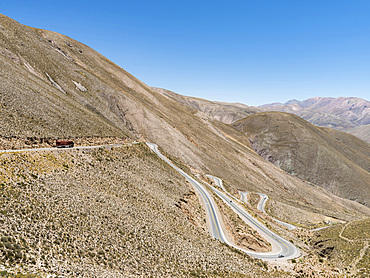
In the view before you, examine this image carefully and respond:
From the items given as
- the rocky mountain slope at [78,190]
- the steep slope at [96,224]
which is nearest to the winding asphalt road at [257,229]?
the steep slope at [96,224]

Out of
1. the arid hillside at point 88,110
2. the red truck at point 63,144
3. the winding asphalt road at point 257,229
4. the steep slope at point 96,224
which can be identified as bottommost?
the winding asphalt road at point 257,229

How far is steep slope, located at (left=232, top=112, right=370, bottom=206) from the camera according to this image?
12825 centimetres

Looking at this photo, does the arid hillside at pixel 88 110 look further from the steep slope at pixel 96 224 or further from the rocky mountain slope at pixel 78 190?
the steep slope at pixel 96 224

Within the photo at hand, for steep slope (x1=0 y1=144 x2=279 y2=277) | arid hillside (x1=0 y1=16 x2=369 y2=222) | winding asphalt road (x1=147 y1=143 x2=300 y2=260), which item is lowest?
winding asphalt road (x1=147 y1=143 x2=300 y2=260)

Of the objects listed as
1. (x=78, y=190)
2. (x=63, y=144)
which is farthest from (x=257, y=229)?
(x=63, y=144)

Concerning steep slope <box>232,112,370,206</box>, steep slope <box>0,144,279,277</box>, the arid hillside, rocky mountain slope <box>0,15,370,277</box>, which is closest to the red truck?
steep slope <box>0,144,279,277</box>

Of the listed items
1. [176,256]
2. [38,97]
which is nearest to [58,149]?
[38,97]

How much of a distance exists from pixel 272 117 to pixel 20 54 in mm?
185641

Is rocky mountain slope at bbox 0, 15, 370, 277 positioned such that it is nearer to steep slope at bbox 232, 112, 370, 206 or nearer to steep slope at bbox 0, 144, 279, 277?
steep slope at bbox 0, 144, 279, 277

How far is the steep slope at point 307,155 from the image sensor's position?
128 meters

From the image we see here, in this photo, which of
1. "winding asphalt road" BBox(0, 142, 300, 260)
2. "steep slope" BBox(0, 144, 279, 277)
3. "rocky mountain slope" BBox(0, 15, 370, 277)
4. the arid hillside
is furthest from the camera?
the arid hillside

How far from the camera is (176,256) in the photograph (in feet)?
65.2

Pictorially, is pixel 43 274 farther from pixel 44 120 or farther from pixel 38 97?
pixel 38 97

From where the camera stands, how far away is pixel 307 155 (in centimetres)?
14812
